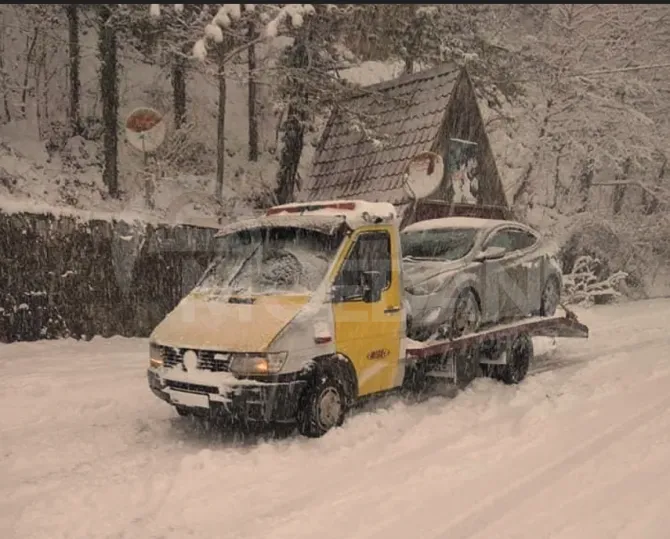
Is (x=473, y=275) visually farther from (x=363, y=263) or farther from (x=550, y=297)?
(x=550, y=297)

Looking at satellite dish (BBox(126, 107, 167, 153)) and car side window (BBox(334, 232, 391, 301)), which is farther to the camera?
satellite dish (BBox(126, 107, 167, 153))

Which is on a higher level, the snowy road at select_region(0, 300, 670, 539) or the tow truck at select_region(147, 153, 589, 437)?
the tow truck at select_region(147, 153, 589, 437)

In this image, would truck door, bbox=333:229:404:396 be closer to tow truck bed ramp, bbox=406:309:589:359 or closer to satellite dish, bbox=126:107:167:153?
tow truck bed ramp, bbox=406:309:589:359

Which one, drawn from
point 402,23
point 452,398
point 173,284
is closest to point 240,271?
point 452,398

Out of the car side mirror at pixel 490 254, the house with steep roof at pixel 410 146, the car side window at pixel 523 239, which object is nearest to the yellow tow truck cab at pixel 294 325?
the car side mirror at pixel 490 254

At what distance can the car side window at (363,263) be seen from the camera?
21.1ft

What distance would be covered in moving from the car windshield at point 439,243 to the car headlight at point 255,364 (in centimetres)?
329

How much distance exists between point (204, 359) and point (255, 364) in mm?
533

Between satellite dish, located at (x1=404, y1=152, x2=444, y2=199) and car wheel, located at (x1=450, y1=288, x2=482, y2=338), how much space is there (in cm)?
592

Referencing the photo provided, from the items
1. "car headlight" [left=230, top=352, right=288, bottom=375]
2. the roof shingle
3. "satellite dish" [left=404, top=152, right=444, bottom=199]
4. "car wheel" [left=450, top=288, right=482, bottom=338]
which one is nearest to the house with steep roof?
the roof shingle

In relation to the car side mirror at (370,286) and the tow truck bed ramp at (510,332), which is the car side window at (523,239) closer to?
the tow truck bed ramp at (510,332)

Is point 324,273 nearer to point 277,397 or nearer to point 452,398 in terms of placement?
point 277,397

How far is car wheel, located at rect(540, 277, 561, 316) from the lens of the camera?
31.3 feet

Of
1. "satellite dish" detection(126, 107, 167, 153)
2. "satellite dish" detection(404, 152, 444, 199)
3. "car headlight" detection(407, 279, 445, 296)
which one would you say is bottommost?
"car headlight" detection(407, 279, 445, 296)
